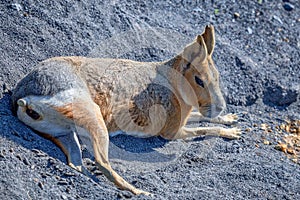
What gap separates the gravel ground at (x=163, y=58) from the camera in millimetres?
6148

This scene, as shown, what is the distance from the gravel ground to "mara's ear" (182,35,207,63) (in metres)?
0.97

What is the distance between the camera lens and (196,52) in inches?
281

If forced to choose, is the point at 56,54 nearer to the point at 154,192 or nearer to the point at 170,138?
the point at 170,138

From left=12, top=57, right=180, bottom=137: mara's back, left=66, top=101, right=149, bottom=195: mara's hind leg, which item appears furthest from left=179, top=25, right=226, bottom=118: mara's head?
left=66, top=101, right=149, bottom=195: mara's hind leg

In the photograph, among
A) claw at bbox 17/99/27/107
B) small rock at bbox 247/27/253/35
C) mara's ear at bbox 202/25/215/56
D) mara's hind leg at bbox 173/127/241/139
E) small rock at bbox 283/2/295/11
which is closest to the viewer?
claw at bbox 17/99/27/107

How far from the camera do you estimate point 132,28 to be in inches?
339

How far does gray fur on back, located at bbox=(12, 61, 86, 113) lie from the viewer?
642 centimetres

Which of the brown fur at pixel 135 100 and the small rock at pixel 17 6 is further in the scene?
the small rock at pixel 17 6

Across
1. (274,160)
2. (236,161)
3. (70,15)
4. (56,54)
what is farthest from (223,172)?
(70,15)

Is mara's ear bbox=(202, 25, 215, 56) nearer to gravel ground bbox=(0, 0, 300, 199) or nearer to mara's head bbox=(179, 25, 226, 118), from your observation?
mara's head bbox=(179, 25, 226, 118)

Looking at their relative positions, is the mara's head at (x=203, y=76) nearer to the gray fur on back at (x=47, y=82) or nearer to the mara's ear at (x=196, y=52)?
the mara's ear at (x=196, y=52)

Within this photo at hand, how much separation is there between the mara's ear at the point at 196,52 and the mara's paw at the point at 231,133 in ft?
3.39

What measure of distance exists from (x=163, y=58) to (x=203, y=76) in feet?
4.29

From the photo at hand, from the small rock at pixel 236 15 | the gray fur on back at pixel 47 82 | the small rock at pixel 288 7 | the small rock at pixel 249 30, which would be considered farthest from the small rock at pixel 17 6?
the small rock at pixel 288 7
